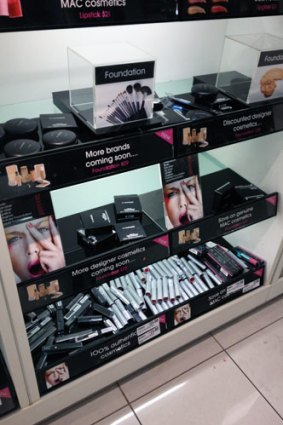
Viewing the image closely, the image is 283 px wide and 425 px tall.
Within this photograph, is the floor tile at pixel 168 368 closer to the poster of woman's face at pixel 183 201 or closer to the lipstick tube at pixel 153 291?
the lipstick tube at pixel 153 291

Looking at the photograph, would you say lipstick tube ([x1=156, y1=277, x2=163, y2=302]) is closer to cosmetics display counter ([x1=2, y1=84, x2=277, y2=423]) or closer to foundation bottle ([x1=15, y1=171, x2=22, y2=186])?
cosmetics display counter ([x1=2, y1=84, x2=277, y2=423])

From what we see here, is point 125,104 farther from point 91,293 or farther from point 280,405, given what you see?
point 280,405

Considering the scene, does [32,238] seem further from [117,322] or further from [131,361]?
[131,361]

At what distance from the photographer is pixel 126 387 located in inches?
A: 57.2

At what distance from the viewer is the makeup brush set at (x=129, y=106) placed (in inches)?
36.8

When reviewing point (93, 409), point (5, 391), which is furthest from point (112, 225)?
point (93, 409)

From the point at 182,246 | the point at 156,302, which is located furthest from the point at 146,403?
the point at 182,246

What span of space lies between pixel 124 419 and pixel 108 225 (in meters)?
0.68

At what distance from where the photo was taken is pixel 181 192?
1.25 m

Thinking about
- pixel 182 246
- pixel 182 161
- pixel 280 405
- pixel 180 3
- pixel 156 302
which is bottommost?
pixel 280 405

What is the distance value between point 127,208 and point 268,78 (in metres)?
0.56

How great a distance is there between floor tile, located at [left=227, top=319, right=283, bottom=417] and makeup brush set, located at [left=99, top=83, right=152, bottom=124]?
106cm

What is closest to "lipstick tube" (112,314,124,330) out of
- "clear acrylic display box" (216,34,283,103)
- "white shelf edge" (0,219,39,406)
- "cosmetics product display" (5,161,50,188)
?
"white shelf edge" (0,219,39,406)

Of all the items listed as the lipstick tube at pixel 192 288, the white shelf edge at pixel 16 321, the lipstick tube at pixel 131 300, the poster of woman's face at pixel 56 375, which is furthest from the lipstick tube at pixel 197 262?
the white shelf edge at pixel 16 321
